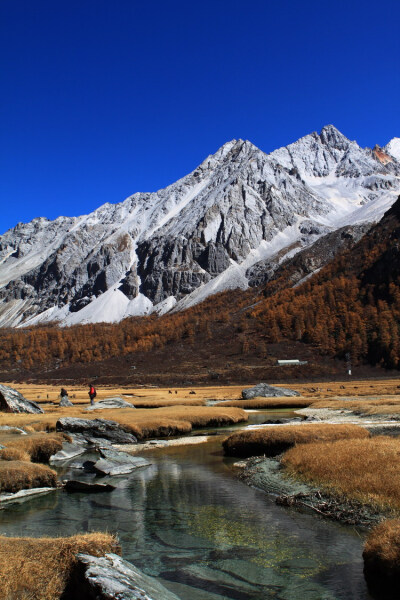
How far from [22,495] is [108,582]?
13448mm

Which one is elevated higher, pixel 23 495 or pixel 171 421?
pixel 23 495

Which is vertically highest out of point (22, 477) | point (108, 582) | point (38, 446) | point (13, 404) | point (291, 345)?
point (291, 345)

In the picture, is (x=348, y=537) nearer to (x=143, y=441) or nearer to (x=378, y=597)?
(x=378, y=597)

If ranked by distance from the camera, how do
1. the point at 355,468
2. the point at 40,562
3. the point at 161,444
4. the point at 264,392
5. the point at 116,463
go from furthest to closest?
the point at 264,392, the point at 161,444, the point at 116,463, the point at 355,468, the point at 40,562

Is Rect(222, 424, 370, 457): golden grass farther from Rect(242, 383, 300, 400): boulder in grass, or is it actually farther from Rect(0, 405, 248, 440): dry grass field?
Rect(242, 383, 300, 400): boulder in grass

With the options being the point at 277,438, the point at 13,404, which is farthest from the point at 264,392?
the point at 277,438

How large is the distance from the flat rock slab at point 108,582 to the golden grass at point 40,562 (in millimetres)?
288

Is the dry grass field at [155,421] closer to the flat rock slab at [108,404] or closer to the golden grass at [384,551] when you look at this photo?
the flat rock slab at [108,404]

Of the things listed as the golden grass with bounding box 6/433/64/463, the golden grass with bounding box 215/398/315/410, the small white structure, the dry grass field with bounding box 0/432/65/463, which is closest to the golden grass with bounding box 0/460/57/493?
the dry grass field with bounding box 0/432/65/463

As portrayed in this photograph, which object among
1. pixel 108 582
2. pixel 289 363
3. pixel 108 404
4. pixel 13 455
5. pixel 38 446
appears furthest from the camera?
pixel 289 363

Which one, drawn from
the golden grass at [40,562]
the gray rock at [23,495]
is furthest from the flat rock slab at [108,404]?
the golden grass at [40,562]

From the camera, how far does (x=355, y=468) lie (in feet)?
57.8

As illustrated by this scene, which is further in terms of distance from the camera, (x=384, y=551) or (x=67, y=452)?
(x=67, y=452)

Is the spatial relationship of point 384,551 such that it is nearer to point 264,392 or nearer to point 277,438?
point 277,438
